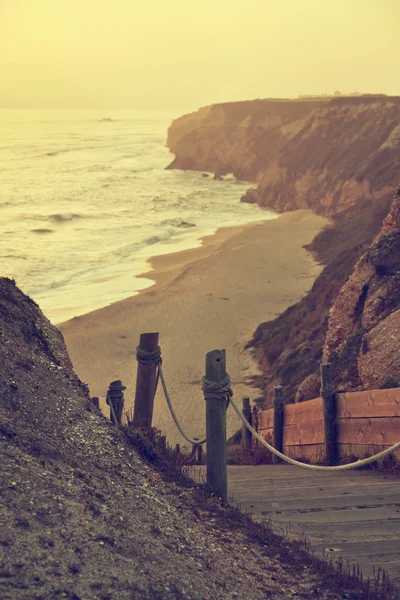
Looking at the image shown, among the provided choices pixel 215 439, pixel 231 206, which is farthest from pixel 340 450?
pixel 231 206

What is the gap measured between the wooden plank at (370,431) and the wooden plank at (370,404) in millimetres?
58

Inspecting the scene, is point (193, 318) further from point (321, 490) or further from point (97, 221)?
point (97, 221)

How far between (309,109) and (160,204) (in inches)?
857

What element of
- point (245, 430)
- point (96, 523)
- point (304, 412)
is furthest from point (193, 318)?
point (96, 523)

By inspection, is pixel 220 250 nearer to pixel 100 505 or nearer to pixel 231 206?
pixel 231 206

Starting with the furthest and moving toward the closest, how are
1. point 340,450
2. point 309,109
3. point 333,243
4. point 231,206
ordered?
1. point 309,109
2. point 231,206
3. point 333,243
4. point 340,450

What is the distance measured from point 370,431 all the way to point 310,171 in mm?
48443

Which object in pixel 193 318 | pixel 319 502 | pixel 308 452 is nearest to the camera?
pixel 319 502

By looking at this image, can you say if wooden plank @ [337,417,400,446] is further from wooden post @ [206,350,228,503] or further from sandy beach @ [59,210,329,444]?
sandy beach @ [59,210,329,444]

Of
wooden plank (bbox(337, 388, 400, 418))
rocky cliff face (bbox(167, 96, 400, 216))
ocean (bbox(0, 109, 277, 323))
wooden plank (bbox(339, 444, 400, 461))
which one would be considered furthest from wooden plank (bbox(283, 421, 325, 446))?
rocky cliff face (bbox(167, 96, 400, 216))

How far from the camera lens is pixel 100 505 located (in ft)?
15.1

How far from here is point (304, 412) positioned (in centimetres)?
893

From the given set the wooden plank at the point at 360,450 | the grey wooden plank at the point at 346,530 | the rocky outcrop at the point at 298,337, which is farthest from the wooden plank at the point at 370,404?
the rocky outcrop at the point at 298,337

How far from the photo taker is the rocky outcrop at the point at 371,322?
9500 millimetres
